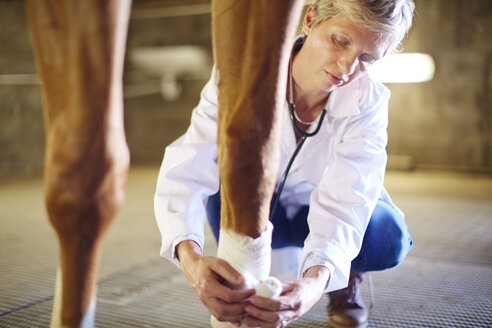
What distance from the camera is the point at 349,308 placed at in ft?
3.26

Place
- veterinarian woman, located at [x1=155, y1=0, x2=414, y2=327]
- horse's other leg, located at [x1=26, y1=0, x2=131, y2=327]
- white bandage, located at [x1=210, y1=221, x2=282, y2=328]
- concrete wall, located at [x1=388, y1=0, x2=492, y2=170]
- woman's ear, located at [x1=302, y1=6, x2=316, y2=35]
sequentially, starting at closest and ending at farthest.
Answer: horse's other leg, located at [x1=26, y1=0, x2=131, y2=327]
white bandage, located at [x1=210, y1=221, x2=282, y2=328]
veterinarian woman, located at [x1=155, y1=0, x2=414, y2=327]
woman's ear, located at [x1=302, y1=6, x2=316, y2=35]
concrete wall, located at [x1=388, y1=0, x2=492, y2=170]

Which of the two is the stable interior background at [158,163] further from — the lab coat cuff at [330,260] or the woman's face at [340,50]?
the woman's face at [340,50]

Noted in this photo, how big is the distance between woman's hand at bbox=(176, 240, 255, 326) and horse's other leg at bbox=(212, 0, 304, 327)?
11cm

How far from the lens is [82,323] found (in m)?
0.36

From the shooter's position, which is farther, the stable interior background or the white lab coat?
the stable interior background

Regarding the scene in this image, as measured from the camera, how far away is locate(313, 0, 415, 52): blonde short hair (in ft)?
2.53

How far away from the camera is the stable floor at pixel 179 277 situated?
41.2 inches

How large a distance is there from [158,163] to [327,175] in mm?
4257

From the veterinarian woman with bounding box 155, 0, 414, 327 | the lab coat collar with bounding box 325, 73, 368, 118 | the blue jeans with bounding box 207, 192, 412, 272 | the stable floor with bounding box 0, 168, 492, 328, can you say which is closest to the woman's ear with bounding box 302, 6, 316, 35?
the veterinarian woman with bounding box 155, 0, 414, 327

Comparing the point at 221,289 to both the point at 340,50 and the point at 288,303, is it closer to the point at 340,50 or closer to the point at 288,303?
the point at 288,303

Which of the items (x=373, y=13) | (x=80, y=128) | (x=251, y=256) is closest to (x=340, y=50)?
(x=373, y=13)

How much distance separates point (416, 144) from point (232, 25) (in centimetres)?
427

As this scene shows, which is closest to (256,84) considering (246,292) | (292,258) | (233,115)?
(233,115)

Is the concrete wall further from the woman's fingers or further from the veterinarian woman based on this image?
the woman's fingers
